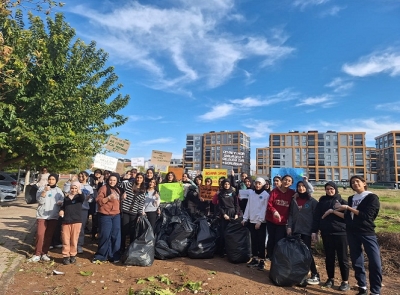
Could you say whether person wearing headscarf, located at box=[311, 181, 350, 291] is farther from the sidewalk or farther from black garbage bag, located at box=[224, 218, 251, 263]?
the sidewalk

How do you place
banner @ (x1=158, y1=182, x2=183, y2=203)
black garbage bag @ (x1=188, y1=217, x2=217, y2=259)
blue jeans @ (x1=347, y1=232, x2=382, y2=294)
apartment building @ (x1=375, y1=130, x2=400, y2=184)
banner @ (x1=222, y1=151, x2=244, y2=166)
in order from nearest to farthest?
blue jeans @ (x1=347, y1=232, x2=382, y2=294)
black garbage bag @ (x1=188, y1=217, x2=217, y2=259)
banner @ (x1=158, y1=182, x2=183, y2=203)
banner @ (x1=222, y1=151, x2=244, y2=166)
apartment building @ (x1=375, y1=130, x2=400, y2=184)

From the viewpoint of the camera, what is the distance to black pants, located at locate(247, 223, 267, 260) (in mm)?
5873

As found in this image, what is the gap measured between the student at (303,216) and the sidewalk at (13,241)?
467cm

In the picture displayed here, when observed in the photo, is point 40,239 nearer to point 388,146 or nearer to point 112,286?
point 112,286

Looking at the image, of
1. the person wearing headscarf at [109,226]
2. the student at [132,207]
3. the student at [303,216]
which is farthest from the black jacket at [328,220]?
the person wearing headscarf at [109,226]

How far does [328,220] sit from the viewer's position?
15.9 ft

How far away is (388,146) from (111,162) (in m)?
131

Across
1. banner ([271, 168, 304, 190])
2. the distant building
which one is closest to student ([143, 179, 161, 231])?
banner ([271, 168, 304, 190])

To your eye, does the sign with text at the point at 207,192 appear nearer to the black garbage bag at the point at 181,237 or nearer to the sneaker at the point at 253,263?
the black garbage bag at the point at 181,237

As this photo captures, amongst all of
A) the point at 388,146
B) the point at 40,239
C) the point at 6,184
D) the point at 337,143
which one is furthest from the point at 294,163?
the point at 40,239

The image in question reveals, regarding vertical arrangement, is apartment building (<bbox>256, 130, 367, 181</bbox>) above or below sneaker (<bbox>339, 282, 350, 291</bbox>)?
above

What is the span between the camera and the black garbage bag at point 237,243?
5.86 metres

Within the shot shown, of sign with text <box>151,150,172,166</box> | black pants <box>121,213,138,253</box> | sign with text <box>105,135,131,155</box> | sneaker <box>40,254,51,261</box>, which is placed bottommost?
sneaker <box>40,254,51,261</box>

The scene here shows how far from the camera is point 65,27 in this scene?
11.4m
